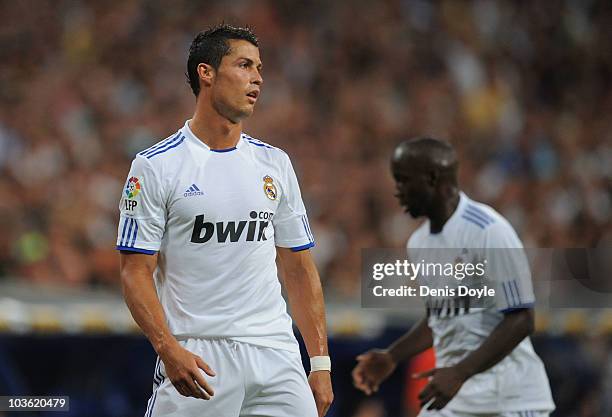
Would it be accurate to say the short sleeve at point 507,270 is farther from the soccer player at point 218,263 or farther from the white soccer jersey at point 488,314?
the soccer player at point 218,263

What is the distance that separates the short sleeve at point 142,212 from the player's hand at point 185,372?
0.42 m

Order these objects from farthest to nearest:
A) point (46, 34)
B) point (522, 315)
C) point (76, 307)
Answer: point (46, 34)
point (76, 307)
point (522, 315)

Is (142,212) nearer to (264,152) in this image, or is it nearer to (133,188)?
(133,188)

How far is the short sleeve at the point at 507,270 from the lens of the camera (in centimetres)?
532

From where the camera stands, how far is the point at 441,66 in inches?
573

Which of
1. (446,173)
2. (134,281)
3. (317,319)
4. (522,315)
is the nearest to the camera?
(134,281)

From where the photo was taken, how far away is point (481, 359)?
522 cm

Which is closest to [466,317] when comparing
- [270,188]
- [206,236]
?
[270,188]

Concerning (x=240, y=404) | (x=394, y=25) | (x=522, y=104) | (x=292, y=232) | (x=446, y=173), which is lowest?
(x=240, y=404)

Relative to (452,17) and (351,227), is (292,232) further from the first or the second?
(452,17)

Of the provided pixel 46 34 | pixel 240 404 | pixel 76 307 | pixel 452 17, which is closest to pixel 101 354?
pixel 76 307

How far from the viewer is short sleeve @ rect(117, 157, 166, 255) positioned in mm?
4266

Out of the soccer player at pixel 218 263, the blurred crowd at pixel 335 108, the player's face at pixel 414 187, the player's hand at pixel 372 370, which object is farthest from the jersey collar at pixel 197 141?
the blurred crowd at pixel 335 108

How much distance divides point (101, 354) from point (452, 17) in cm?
897
